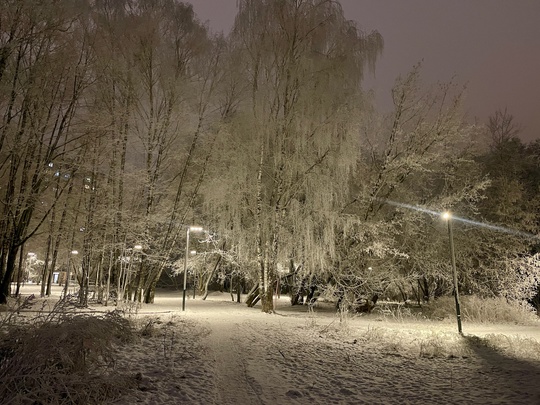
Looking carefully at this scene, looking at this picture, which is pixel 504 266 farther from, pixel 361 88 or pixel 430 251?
pixel 361 88

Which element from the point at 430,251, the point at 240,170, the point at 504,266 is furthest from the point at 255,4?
the point at 504,266

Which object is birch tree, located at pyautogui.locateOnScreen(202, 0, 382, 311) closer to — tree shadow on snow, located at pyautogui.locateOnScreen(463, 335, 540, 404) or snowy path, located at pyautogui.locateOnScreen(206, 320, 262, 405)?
snowy path, located at pyautogui.locateOnScreen(206, 320, 262, 405)

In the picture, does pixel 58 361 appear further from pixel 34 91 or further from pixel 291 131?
pixel 291 131

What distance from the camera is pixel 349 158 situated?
16.6 m

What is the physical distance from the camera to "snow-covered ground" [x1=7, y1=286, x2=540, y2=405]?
5590mm

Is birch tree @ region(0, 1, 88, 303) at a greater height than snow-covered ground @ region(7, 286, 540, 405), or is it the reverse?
birch tree @ region(0, 1, 88, 303)

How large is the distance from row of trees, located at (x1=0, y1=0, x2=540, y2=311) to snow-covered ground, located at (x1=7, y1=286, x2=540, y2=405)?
21.6 ft

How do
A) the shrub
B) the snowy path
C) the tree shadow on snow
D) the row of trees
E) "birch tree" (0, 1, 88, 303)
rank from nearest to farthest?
the shrub → the snowy path → the tree shadow on snow → "birch tree" (0, 1, 88, 303) → the row of trees

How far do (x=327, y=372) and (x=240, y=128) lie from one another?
13193mm

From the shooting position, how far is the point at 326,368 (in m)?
7.33

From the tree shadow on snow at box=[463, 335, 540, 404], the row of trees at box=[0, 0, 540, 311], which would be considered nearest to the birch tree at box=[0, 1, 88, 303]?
the row of trees at box=[0, 0, 540, 311]

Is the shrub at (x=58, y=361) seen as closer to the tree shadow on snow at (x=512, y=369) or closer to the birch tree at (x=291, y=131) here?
the tree shadow on snow at (x=512, y=369)

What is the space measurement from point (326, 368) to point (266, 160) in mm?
12081

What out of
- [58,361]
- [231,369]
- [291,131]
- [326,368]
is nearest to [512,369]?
[326,368]
